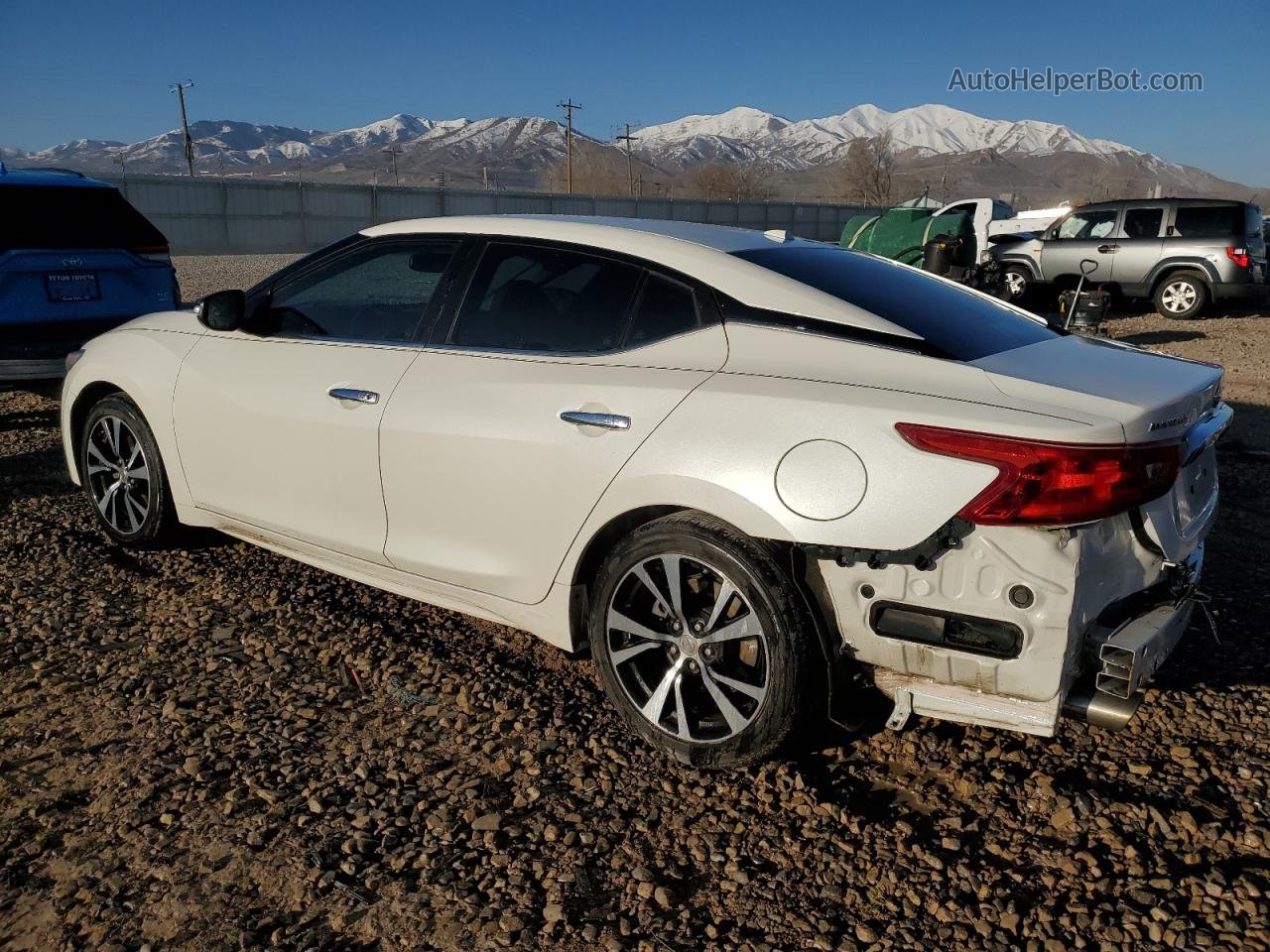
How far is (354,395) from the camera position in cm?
354

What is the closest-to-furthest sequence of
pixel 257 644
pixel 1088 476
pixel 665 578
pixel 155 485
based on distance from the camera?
1. pixel 1088 476
2. pixel 665 578
3. pixel 257 644
4. pixel 155 485

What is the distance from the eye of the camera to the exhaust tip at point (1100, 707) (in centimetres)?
253

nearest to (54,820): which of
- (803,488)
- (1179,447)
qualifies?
(803,488)

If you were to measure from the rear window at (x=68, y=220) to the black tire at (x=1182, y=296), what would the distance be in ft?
46.8

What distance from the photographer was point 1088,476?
238 cm

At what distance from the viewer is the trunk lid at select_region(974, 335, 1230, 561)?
2484mm

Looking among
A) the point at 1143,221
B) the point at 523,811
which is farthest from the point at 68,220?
the point at 1143,221

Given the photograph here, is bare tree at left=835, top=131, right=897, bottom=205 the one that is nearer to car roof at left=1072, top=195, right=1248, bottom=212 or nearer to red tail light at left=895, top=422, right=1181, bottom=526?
car roof at left=1072, top=195, right=1248, bottom=212

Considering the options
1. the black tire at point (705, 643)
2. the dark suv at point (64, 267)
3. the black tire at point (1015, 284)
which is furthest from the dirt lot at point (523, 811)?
the black tire at point (1015, 284)

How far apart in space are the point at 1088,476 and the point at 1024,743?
1150mm

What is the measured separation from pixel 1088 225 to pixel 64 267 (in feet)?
48.9

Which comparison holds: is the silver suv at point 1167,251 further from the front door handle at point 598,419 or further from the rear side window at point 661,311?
the front door handle at point 598,419

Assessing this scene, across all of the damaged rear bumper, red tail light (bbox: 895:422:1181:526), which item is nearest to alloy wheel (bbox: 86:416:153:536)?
the damaged rear bumper

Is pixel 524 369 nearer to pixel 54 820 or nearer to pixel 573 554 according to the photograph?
pixel 573 554
